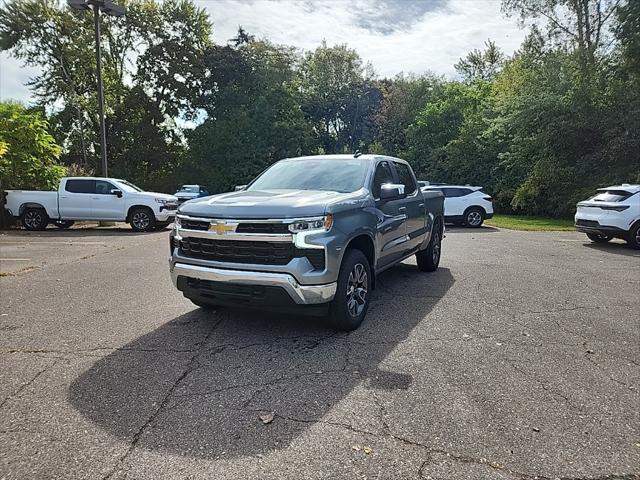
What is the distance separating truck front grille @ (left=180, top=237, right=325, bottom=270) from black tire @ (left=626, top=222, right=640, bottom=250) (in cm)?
1046

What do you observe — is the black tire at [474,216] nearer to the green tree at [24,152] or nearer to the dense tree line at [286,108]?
the dense tree line at [286,108]

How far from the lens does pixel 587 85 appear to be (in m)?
21.1

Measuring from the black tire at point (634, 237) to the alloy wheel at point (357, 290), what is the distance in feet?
31.5

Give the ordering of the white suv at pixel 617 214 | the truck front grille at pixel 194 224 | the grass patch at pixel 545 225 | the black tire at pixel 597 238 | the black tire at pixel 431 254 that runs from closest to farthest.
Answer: the truck front grille at pixel 194 224
the black tire at pixel 431 254
the white suv at pixel 617 214
the black tire at pixel 597 238
the grass patch at pixel 545 225

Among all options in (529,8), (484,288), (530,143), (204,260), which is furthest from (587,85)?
(204,260)

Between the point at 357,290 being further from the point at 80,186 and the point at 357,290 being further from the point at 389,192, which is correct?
the point at 80,186

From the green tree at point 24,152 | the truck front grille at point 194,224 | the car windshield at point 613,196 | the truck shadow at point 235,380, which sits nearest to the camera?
the truck shadow at point 235,380

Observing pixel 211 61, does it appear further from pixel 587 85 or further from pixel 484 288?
pixel 484 288

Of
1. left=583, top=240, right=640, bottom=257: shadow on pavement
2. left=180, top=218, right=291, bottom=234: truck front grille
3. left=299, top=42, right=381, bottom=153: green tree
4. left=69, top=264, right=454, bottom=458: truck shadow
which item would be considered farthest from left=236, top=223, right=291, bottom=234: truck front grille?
left=299, top=42, right=381, bottom=153: green tree

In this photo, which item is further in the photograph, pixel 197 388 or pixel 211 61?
pixel 211 61

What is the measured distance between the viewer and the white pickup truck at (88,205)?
15.5 m

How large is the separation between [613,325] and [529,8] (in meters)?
25.3

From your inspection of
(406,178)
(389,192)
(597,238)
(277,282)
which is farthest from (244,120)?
(277,282)

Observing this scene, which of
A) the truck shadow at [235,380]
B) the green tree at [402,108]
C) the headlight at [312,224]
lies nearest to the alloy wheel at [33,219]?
the truck shadow at [235,380]
